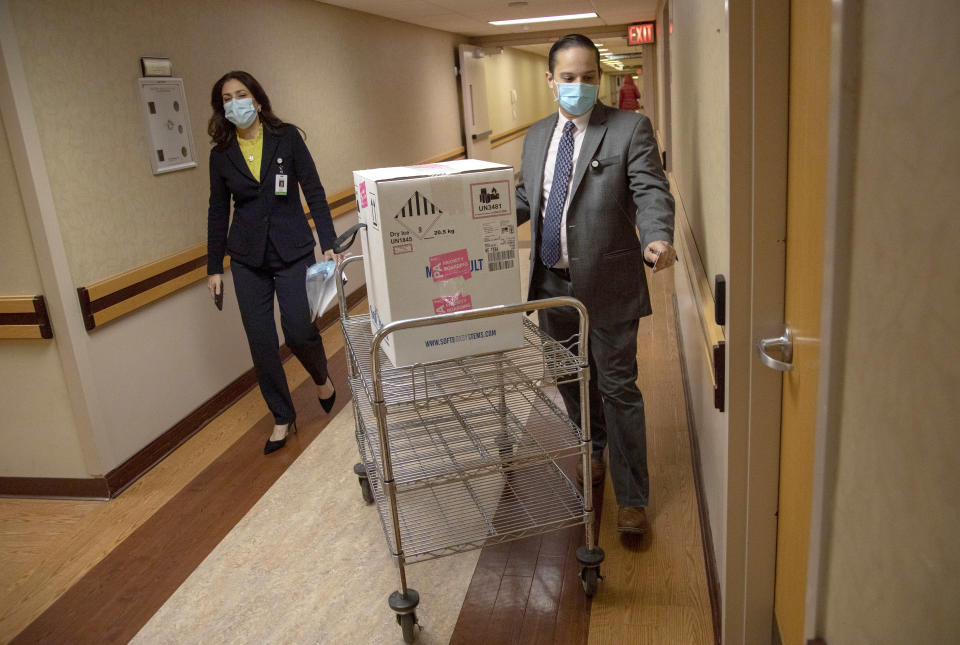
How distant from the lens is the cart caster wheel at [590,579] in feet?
7.64

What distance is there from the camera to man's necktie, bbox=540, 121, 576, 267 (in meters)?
2.52

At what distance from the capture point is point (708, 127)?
2281mm

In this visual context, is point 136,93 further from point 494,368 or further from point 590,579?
point 590,579

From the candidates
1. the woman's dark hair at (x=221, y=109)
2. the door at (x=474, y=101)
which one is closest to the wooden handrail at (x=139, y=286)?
the woman's dark hair at (x=221, y=109)

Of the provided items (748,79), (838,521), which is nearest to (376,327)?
(748,79)

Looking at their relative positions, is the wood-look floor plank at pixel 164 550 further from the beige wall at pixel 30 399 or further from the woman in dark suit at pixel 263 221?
the beige wall at pixel 30 399

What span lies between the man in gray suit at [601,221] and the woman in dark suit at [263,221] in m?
1.19

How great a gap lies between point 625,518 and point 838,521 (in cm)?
158

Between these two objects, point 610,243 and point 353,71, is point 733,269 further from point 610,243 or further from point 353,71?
point 353,71

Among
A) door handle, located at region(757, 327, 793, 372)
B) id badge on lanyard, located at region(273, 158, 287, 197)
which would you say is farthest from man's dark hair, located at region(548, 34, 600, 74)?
id badge on lanyard, located at region(273, 158, 287, 197)

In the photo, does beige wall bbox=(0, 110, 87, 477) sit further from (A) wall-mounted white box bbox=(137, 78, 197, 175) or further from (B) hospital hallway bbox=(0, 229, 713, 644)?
(A) wall-mounted white box bbox=(137, 78, 197, 175)

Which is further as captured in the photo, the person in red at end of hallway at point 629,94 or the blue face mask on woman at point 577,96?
the person in red at end of hallway at point 629,94

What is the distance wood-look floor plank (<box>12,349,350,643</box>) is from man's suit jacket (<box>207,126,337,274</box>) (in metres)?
0.86

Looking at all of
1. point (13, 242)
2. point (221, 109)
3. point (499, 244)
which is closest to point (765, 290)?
point (499, 244)
